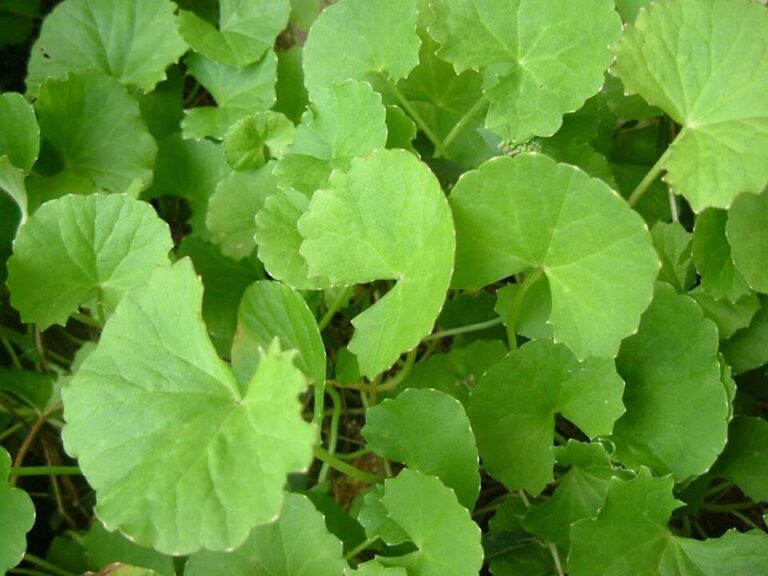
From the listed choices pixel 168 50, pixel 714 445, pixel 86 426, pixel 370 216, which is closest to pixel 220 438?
pixel 86 426

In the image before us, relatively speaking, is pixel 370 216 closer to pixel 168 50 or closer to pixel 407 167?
pixel 407 167

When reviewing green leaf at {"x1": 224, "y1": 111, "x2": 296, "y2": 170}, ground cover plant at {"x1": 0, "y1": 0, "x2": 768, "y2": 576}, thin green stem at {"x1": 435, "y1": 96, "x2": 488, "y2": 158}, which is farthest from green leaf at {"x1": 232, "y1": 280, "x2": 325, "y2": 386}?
thin green stem at {"x1": 435, "y1": 96, "x2": 488, "y2": 158}

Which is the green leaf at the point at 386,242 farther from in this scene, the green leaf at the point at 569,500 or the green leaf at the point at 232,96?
the green leaf at the point at 232,96

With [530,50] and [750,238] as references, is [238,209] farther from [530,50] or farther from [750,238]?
[750,238]

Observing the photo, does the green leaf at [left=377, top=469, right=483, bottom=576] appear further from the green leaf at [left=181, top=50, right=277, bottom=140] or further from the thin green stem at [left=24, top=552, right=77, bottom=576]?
the green leaf at [left=181, top=50, right=277, bottom=140]

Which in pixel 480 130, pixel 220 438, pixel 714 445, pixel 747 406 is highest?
pixel 480 130
